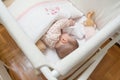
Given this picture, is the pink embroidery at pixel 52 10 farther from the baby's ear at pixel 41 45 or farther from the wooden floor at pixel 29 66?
the wooden floor at pixel 29 66

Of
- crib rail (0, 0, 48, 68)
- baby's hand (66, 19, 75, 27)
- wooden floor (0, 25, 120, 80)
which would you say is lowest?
wooden floor (0, 25, 120, 80)

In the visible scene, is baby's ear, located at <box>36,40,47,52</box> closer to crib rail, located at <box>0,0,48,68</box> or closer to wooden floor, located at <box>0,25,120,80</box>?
crib rail, located at <box>0,0,48,68</box>

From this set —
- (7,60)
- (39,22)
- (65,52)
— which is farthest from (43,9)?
(7,60)

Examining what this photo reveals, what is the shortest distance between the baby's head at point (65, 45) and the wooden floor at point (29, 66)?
422 millimetres

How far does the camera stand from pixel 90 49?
1.91 feet

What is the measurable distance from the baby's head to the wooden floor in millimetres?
422

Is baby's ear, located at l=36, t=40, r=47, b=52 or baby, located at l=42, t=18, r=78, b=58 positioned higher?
baby, located at l=42, t=18, r=78, b=58

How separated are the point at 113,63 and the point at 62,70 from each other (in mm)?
791

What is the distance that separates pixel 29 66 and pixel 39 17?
524 millimetres

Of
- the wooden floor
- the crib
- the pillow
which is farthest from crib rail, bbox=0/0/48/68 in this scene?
the wooden floor

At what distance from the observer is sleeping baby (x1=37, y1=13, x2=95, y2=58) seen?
81 cm

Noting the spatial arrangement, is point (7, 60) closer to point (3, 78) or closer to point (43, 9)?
point (3, 78)

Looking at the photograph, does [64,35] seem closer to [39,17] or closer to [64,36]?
[64,36]

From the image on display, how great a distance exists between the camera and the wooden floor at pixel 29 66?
121 centimetres
